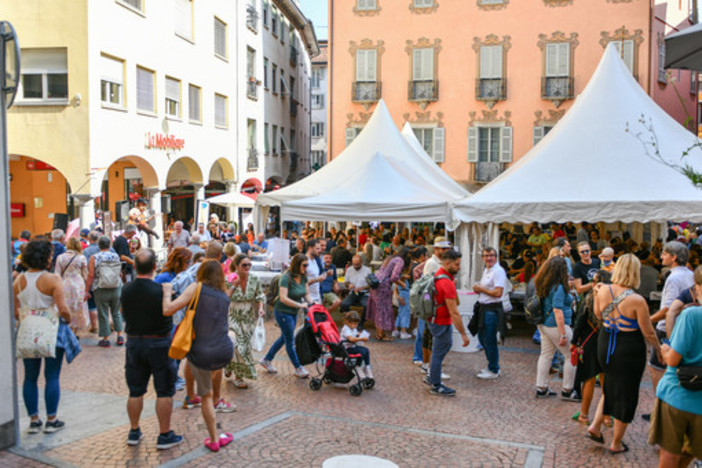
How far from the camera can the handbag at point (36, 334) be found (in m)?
5.99

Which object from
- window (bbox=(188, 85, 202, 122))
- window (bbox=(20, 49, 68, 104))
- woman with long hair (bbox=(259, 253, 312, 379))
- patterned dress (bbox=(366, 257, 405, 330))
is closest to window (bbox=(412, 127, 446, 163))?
window (bbox=(188, 85, 202, 122))

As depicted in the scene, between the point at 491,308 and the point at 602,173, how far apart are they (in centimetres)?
480

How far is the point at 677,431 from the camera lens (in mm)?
4547

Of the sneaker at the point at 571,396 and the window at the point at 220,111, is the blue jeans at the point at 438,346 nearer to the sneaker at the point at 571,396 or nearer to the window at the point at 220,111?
the sneaker at the point at 571,396

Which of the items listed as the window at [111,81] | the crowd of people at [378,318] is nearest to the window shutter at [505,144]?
the window at [111,81]

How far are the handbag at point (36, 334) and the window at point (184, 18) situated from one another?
20.0 m

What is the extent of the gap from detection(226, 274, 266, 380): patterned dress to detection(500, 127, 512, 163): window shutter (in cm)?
2279

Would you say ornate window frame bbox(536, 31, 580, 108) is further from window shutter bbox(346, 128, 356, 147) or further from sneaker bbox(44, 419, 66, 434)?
sneaker bbox(44, 419, 66, 434)

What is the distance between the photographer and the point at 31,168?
21219mm

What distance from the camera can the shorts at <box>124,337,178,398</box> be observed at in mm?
5773

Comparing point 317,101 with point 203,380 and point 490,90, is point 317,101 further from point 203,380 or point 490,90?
point 203,380

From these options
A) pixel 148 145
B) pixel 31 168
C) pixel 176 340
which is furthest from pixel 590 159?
pixel 31 168

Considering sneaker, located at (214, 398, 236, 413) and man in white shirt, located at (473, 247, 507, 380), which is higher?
man in white shirt, located at (473, 247, 507, 380)

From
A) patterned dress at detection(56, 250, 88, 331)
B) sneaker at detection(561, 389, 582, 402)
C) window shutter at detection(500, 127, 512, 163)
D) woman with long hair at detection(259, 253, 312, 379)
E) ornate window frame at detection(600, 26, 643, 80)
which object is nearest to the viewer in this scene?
sneaker at detection(561, 389, 582, 402)
